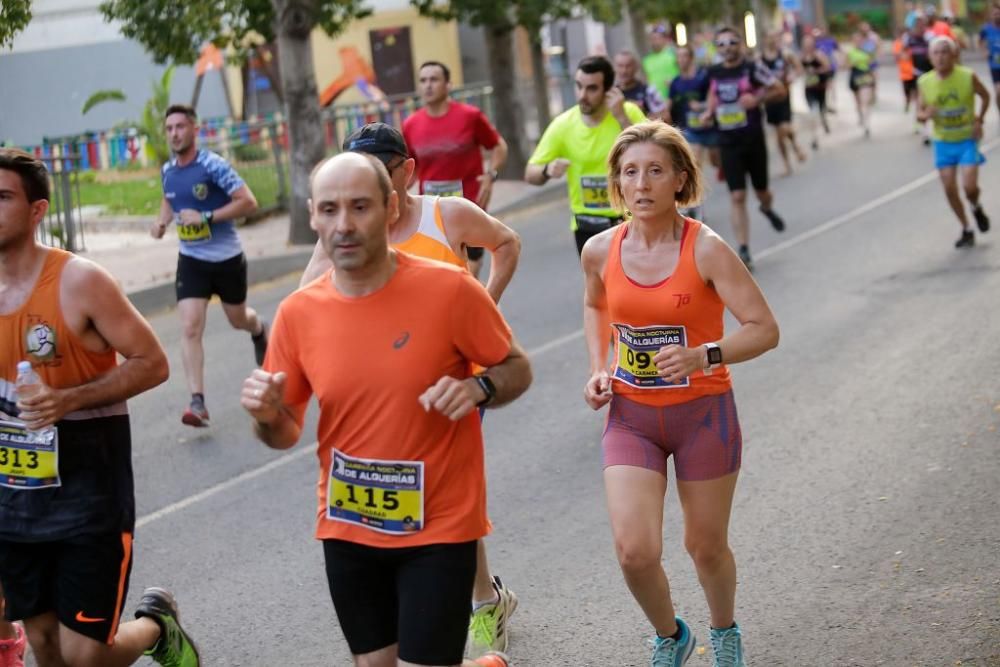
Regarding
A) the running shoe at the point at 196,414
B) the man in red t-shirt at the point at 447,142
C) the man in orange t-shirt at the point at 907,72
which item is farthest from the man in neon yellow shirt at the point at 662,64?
the running shoe at the point at 196,414

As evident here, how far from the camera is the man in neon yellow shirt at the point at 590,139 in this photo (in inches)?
380

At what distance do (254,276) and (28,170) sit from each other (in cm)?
1214

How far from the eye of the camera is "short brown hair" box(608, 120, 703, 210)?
5.31m

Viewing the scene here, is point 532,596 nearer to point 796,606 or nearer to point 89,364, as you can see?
point 796,606

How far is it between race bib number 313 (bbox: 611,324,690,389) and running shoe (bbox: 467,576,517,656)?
3.33ft

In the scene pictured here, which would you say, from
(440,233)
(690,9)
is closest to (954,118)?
(440,233)

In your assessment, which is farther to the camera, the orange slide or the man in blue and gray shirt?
the orange slide

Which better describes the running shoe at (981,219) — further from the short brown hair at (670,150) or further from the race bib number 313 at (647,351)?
the race bib number 313 at (647,351)

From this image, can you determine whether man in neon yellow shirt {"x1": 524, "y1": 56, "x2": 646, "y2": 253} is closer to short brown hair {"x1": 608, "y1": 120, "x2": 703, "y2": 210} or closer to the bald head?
short brown hair {"x1": 608, "y1": 120, "x2": 703, "y2": 210}

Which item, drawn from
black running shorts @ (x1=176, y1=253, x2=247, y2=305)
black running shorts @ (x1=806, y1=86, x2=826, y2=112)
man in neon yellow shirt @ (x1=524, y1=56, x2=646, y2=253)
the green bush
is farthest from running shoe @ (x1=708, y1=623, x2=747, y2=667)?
black running shorts @ (x1=806, y1=86, x2=826, y2=112)

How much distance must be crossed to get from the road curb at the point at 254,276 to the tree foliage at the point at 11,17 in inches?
292

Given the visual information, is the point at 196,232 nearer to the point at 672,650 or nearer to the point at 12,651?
the point at 12,651

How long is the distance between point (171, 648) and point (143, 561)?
1.91 meters

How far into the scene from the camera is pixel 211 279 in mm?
10195
